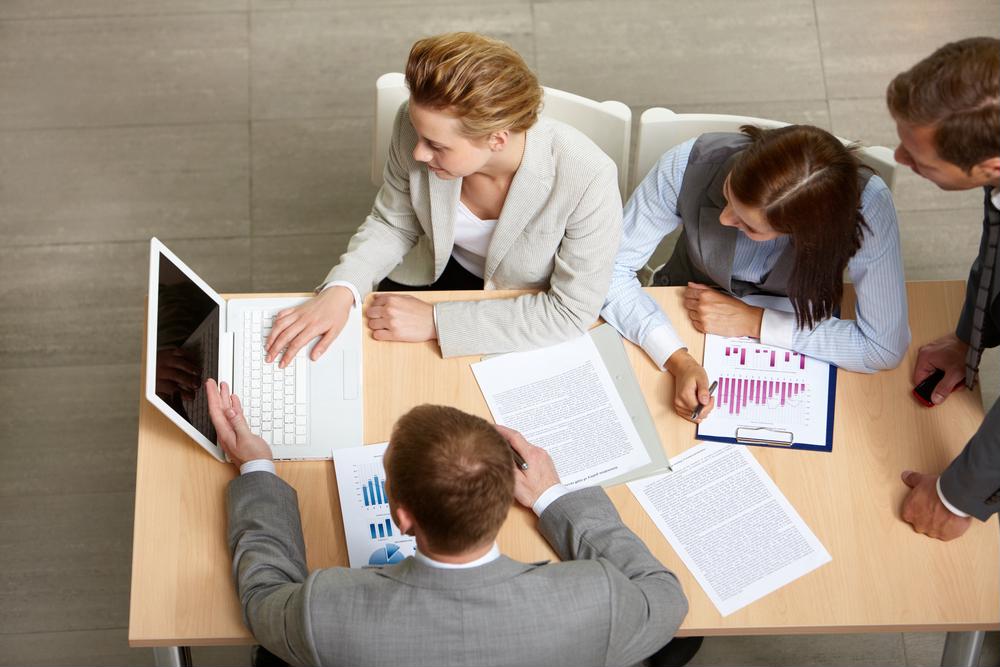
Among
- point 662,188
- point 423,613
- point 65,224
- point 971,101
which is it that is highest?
point 971,101

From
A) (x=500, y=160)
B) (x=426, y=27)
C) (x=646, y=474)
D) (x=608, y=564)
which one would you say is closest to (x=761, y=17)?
(x=426, y=27)

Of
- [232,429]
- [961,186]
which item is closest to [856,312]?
[961,186]

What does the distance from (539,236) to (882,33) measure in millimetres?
2000

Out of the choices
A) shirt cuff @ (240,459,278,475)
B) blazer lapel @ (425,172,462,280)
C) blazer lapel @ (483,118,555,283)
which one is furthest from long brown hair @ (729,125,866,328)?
shirt cuff @ (240,459,278,475)

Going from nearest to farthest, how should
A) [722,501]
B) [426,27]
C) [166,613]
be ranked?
[166,613], [722,501], [426,27]

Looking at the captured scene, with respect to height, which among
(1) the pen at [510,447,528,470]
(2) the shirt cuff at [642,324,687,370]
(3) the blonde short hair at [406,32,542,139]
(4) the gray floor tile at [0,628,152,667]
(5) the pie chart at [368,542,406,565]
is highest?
(3) the blonde short hair at [406,32,542,139]

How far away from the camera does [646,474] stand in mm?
1671

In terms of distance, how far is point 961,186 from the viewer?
1.50m

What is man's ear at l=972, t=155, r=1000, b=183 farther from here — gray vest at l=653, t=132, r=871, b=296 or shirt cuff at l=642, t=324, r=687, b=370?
shirt cuff at l=642, t=324, r=687, b=370

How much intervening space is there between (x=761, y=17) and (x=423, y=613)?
258 cm

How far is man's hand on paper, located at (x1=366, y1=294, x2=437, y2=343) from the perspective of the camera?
1777mm

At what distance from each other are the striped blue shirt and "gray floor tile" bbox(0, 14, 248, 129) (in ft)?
5.69

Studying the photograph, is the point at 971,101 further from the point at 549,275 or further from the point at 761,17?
the point at 761,17

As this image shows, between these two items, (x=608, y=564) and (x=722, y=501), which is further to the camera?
(x=722, y=501)
